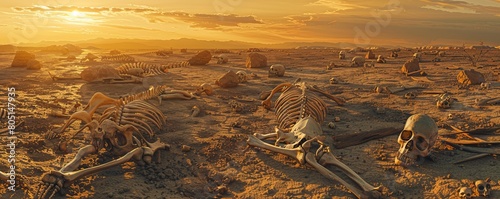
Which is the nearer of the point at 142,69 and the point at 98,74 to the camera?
the point at 98,74

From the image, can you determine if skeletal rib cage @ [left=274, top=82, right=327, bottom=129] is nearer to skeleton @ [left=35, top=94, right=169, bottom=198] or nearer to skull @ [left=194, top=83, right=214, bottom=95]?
skeleton @ [left=35, top=94, right=169, bottom=198]

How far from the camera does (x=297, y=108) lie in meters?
7.37

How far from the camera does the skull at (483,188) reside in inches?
187

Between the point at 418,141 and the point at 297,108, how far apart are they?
2.36 meters

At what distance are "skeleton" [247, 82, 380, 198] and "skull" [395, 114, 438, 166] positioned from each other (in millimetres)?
1025

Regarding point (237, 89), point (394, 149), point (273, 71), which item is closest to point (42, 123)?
point (237, 89)

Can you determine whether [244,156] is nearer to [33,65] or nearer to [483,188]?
[483,188]

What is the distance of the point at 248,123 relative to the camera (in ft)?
27.2

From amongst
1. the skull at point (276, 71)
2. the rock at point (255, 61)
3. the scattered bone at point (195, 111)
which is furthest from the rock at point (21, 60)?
the scattered bone at point (195, 111)

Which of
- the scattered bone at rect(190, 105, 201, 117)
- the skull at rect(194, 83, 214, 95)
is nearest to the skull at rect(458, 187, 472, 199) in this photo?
the scattered bone at rect(190, 105, 201, 117)

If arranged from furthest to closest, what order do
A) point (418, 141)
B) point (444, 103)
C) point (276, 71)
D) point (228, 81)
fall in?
1. point (276, 71)
2. point (228, 81)
3. point (444, 103)
4. point (418, 141)

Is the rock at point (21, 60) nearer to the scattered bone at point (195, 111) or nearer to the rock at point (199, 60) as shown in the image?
the rock at point (199, 60)

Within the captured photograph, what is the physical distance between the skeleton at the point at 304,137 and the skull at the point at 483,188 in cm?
128

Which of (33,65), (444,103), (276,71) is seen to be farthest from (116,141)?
(33,65)
